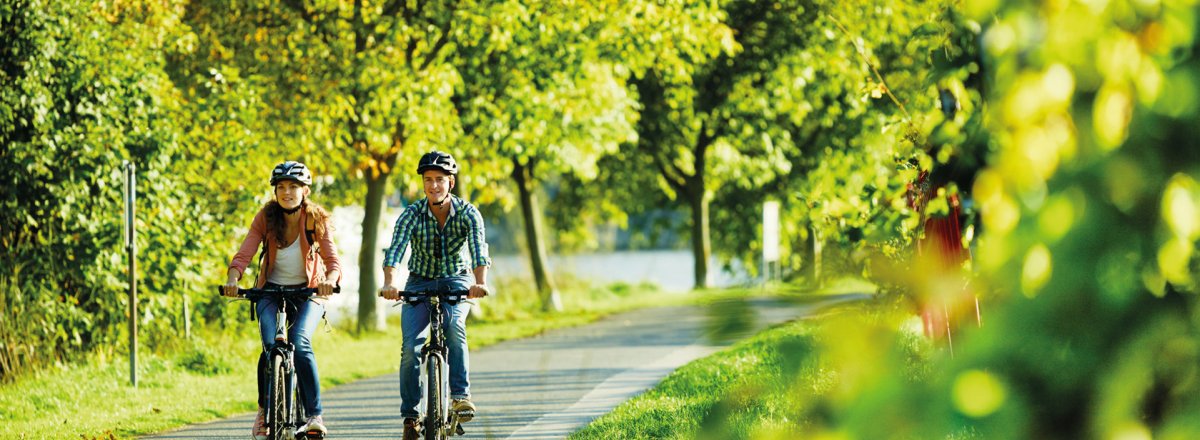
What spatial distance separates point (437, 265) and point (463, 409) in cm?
80

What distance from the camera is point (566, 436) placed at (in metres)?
8.18

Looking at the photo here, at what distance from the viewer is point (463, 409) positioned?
7.58 meters

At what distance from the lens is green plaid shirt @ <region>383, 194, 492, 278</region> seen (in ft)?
25.1

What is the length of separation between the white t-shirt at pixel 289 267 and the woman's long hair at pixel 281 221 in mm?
54

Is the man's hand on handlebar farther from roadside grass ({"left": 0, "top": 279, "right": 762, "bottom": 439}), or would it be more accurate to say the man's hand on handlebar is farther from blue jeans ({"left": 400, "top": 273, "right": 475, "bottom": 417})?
roadside grass ({"left": 0, "top": 279, "right": 762, "bottom": 439})

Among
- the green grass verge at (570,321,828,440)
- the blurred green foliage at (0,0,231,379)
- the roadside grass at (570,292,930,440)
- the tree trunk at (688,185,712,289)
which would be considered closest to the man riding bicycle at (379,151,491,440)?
the green grass verge at (570,321,828,440)

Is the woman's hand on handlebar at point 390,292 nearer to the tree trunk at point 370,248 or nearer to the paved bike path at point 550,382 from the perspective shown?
the paved bike path at point 550,382

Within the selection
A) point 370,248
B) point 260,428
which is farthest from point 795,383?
point 370,248

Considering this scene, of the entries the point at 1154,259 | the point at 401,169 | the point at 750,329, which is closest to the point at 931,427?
the point at 1154,259

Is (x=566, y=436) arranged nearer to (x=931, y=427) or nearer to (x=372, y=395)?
(x=372, y=395)

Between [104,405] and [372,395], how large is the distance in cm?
208

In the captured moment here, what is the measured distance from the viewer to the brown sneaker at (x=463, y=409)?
757 centimetres

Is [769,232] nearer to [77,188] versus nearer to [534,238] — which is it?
[534,238]

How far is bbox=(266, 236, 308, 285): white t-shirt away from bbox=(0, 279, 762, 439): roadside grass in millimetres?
339
